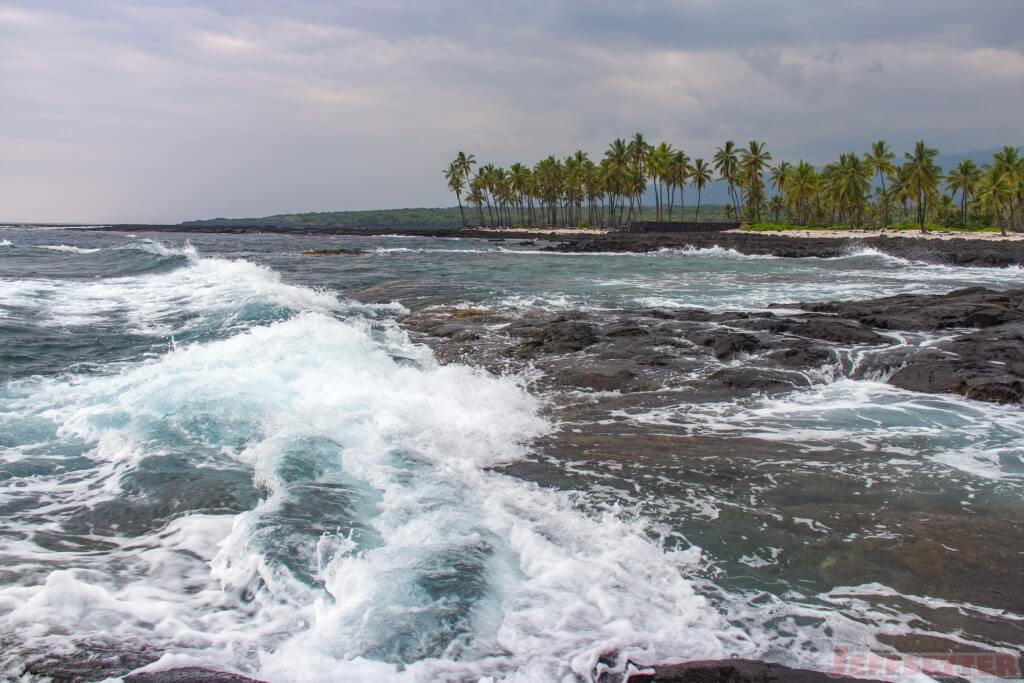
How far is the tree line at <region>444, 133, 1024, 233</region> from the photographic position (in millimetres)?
59000

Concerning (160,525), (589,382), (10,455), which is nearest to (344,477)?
(160,525)

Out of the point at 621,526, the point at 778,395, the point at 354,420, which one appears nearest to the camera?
the point at 621,526

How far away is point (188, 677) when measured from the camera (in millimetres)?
3018

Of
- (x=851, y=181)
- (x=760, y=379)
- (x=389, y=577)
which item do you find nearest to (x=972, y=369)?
(x=760, y=379)

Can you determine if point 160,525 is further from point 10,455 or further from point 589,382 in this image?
point 589,382

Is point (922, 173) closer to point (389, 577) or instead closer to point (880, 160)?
point (880, 160)

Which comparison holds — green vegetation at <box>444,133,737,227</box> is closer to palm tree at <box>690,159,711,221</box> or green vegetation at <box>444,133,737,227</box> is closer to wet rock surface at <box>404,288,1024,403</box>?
palm tree at <box>690,159,711,221</box>

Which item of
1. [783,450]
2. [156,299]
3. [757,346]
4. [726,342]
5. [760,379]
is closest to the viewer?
[783,450]

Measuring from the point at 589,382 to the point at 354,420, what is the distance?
3557 mm

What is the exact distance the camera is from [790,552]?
457cm

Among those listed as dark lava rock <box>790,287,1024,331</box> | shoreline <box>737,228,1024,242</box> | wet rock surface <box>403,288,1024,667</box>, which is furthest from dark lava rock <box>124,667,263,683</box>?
shoreline <box>737,228,1024,242</box>

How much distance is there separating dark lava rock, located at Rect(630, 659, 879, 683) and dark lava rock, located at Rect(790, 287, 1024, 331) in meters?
11.9

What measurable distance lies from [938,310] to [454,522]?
1323 centimetres

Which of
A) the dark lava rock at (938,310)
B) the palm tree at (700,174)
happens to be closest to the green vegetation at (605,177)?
the palm tree at (700,174)
